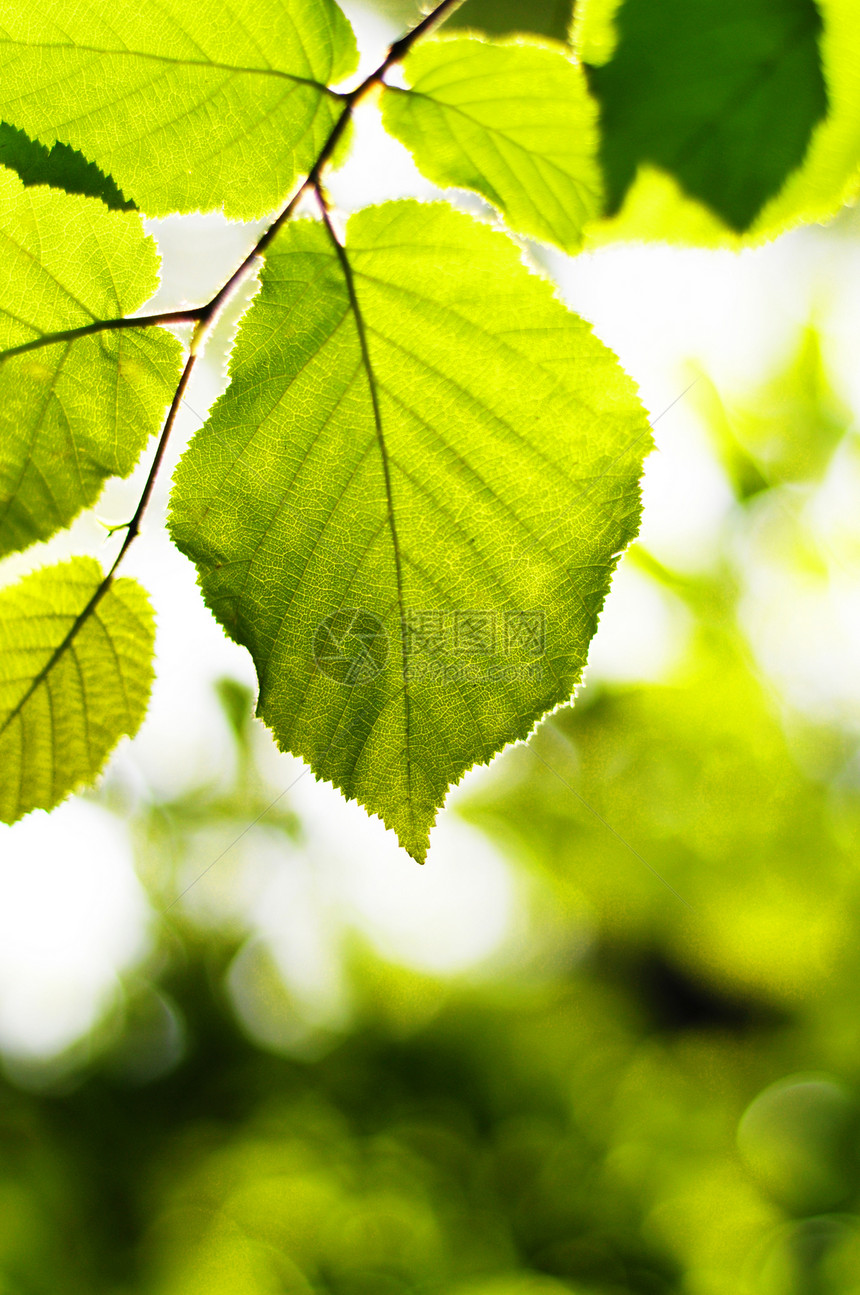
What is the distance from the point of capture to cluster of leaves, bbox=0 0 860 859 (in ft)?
1.91

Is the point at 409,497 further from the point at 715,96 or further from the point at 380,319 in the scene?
the point at 715,96

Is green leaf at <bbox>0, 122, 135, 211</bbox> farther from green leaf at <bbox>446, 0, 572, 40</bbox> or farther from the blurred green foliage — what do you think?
the blurred green foliage

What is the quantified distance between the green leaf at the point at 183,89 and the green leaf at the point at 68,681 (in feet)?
1.16

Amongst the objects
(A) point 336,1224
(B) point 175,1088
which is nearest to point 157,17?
(A) point 336,1224

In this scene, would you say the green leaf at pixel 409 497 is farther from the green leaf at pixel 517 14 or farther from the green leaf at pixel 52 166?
the green leaf at pixel 517 14

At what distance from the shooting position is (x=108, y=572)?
0.73 m

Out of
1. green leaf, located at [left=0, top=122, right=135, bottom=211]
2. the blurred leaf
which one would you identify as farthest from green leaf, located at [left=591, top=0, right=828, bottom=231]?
the blurred leaf

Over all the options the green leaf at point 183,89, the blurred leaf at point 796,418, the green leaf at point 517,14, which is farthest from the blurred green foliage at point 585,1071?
the green leaf at point 183,89

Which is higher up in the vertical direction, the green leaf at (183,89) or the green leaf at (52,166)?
the green leaf at (183,89)

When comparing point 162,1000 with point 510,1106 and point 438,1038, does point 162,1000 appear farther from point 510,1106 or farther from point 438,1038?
point 510,1106

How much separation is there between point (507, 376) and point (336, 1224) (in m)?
3.41

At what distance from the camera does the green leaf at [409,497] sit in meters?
0.60

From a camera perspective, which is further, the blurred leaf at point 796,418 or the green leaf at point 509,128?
the blurred leaf at point 796,418

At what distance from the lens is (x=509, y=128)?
62cm
